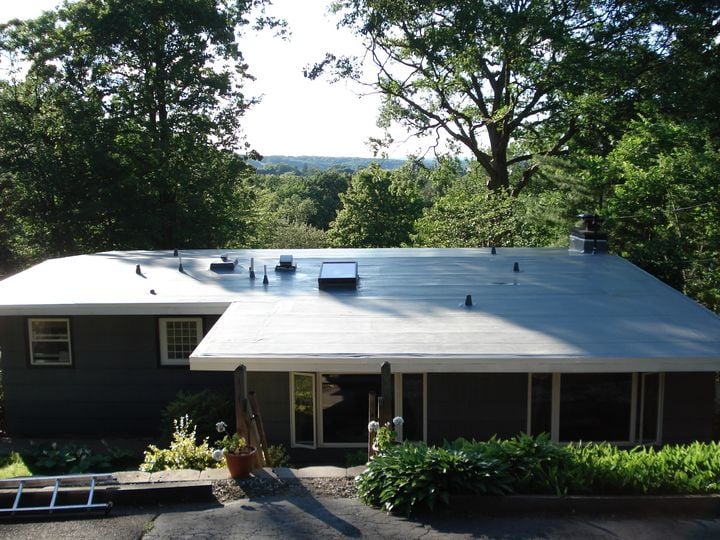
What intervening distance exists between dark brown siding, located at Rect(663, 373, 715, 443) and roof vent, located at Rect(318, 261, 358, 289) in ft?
17.6

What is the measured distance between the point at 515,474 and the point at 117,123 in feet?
76.6

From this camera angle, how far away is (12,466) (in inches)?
401

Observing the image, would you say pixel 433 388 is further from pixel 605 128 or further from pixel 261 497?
pixel 605 128

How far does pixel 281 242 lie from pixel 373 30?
22076 millimetres

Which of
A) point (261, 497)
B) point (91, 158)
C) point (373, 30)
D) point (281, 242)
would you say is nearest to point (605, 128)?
point (373, 30)

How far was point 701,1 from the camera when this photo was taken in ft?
72.9

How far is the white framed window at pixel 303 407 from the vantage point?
33.4 feet

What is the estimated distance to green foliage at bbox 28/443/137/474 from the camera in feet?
31.7

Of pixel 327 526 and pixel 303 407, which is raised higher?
pixel 327 526

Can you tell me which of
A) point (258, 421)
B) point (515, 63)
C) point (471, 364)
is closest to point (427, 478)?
point (471, 364)

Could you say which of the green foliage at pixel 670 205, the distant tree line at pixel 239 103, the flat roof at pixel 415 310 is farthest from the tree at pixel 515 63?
the flat roof at pixel 415 310

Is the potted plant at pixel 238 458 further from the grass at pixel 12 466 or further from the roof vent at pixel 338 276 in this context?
the roof vent at pixel 338 276

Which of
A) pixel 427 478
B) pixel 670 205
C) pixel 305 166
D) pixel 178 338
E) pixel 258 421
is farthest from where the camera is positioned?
pixel 305 166

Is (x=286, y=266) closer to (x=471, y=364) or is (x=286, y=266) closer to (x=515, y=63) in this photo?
(x=471, y=364)
